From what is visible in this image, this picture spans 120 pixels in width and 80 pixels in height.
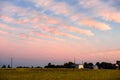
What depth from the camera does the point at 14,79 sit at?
41188 millimetres

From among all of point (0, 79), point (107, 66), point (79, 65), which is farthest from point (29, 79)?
point (107, 66)

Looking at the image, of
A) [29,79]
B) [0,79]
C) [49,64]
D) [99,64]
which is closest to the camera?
[0,79]

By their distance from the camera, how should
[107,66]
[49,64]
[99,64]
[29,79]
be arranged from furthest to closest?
1. [99,64]
2. [107,66]
3. [49,64]
4. [29,79]

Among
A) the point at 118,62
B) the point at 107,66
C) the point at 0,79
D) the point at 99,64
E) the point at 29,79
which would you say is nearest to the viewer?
the point at 0,79

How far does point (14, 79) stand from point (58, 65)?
10759 centimetres

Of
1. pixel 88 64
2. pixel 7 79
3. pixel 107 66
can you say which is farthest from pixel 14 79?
pixel 88 64

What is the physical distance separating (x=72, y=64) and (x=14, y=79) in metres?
129

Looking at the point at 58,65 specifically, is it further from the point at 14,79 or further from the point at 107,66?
the point at 14,79

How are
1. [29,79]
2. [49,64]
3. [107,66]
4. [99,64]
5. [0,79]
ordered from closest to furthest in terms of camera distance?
1. [0,79]
2. [29,79]
3. [49,64]
4. [107,66]
5. [99,64]

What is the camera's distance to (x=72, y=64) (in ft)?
554

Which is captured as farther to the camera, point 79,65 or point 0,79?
point 79,65

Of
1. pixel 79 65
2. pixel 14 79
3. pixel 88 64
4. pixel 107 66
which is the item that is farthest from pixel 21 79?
pixel 88 64

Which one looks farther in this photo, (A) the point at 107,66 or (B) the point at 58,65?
(A) the point at 107,66

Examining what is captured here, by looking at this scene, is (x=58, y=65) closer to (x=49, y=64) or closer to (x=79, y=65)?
(x=49, y=64)
